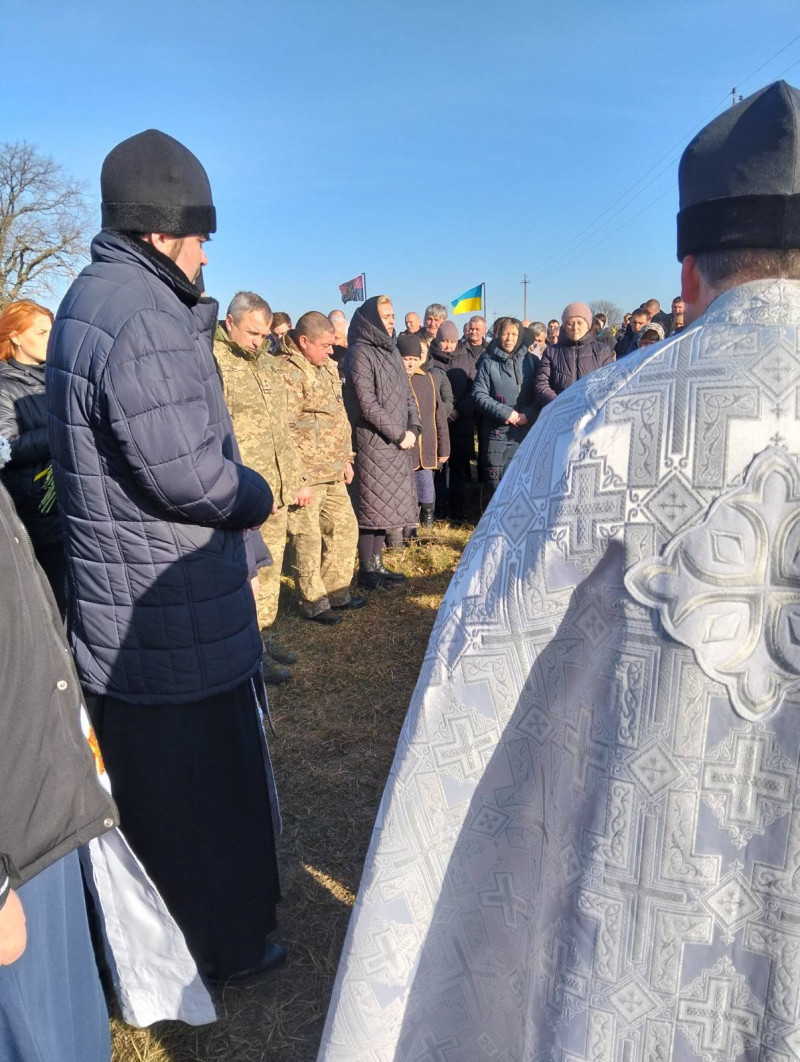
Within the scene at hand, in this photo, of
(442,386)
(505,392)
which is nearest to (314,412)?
(505,392)

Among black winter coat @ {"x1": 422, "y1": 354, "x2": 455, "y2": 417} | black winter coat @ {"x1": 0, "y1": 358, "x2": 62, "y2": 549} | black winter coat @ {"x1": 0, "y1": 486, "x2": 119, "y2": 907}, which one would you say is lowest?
black winter coat @ {"x1": 0, "y1": 486, "x2": 119, "y2": 907}

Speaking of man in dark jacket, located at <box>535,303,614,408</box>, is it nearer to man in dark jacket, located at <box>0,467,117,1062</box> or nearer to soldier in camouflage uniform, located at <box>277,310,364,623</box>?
soldier in camouflage uniform, located at <box>277,310,364,623</box>

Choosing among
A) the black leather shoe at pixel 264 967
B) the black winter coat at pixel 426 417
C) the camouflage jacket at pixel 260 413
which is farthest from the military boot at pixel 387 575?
the black leather shoe at pixel 264 967

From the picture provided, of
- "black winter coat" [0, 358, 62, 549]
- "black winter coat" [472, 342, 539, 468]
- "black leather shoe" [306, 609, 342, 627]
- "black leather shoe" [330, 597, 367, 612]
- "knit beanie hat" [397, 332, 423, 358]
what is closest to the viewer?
"black winter coat" [0, 358, 62, 549]

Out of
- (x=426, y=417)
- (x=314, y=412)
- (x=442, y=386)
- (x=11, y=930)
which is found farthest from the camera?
(x=442, y=386)

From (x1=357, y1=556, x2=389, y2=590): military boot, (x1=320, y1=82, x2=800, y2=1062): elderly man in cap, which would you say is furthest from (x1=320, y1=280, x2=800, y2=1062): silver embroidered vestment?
(x1=357, y1=556, x2=389, y2=590): military boot

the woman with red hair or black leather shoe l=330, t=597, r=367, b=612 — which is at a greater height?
the woman with red hair

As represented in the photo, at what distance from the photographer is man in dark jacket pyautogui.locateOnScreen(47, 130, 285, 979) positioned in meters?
1.72

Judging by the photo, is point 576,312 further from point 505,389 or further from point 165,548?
point 165,548

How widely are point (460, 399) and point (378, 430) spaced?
93.1 inches

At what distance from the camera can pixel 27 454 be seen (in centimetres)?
279

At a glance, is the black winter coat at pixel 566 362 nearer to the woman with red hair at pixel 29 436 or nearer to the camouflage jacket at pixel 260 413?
the camouflage jacket at pixel 260 413

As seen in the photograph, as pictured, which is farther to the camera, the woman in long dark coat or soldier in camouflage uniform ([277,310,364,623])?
the woman in long dark coat

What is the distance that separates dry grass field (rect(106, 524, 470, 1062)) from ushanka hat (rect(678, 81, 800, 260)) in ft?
6.73
